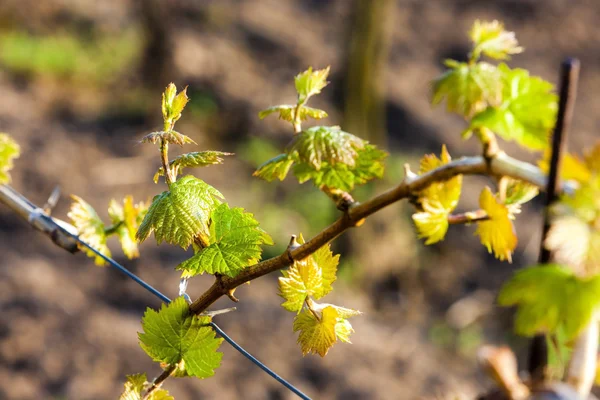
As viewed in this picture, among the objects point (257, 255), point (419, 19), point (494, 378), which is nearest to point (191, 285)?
point (257, 255)

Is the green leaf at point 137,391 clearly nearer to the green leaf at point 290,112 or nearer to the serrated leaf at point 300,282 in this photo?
the serrated leaf at point 300,282

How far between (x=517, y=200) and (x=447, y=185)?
58 mm

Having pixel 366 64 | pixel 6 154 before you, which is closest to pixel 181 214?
pixel 6 154

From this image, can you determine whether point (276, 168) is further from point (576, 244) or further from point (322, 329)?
point (576, 244)

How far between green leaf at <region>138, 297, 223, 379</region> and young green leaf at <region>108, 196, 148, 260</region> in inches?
8.8

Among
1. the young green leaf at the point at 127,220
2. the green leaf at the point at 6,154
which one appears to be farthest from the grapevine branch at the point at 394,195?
the green leaf at the point at 6,154

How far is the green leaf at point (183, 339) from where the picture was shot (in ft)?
1.82

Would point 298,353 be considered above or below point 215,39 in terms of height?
below

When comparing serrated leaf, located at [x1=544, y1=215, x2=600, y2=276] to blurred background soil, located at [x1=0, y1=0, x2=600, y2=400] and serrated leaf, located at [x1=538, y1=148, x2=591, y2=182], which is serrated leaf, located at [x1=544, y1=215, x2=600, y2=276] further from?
blurred background soil, located at [x1=0, y1=0, x2=600, y2=400]

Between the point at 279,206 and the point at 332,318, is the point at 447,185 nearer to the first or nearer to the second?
the point at 332,318

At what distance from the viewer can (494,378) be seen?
0.35m

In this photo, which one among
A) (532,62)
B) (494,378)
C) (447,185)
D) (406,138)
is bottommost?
(494,378)

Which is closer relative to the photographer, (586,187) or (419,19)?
(586,187)

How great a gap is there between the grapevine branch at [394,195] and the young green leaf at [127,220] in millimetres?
248
